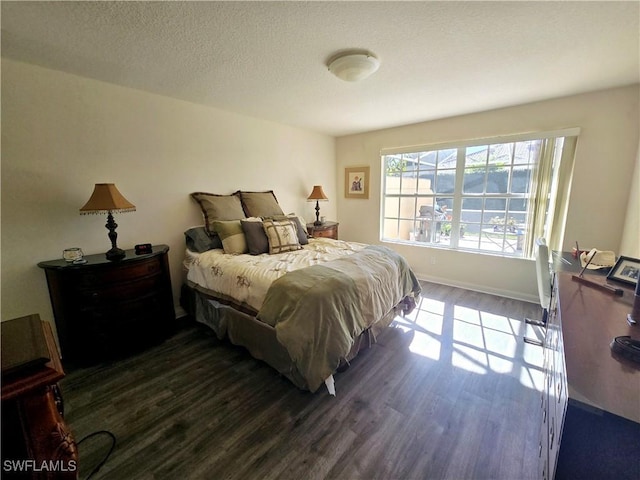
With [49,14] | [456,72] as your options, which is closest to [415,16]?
[456,72]

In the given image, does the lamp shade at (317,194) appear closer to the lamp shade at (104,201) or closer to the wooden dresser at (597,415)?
the lamp shade at (104,201)

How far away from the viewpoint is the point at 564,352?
0.82 metres

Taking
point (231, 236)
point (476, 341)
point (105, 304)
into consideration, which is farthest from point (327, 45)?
point (476, 341)

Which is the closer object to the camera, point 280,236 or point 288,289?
point 288,289

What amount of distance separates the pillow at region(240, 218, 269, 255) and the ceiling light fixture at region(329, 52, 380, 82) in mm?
1600

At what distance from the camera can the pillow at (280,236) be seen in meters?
2.72

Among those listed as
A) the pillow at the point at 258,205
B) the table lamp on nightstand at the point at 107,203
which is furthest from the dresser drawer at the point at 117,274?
the pillow at the point at 258,205

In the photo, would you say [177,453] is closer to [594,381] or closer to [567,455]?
[567,455]

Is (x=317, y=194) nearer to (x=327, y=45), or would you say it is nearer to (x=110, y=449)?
(x=327, y=45)

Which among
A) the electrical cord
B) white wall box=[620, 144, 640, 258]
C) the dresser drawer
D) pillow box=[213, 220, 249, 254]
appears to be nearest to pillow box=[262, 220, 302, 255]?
pillow box=[213, 220, 249, 254]

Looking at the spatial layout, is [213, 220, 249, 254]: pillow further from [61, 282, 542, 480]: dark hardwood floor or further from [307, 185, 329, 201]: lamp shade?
[307, 185, 329, 201]: lamp shade

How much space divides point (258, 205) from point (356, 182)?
199 cm

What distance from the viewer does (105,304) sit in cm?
204

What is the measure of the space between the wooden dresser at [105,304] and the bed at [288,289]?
44cm
